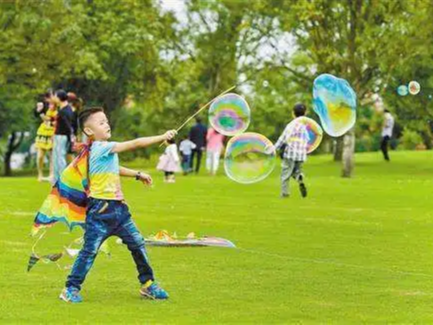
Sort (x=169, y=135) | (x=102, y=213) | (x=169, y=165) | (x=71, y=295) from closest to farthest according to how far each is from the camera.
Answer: (x=169, y=135), (x=71, y=295), (x=102, y=213), (x=169, y=165)

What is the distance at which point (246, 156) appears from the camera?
17.8m

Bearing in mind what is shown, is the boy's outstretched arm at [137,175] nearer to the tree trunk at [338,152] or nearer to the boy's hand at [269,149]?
the boy's hand at [269,149]

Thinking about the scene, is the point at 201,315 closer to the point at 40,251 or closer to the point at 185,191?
the point at 40,251

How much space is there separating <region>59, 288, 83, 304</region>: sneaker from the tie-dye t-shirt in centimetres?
96

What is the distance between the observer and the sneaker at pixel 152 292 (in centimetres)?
1110

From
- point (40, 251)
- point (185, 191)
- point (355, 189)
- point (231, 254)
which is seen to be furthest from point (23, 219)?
point (355, 189)

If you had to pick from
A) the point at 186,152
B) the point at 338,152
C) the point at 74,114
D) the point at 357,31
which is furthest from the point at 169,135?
the point at 338,152

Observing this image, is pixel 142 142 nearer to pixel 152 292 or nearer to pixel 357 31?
pixel 152 292

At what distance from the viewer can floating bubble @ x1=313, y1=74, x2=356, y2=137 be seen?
1638 cm

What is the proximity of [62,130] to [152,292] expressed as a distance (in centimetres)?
1540

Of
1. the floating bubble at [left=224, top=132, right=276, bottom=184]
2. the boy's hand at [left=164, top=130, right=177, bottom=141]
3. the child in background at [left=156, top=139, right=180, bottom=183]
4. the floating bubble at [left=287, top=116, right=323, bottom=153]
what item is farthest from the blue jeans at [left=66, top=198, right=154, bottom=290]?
the child in background at [left=156, top=139, right=180, bottom=183]

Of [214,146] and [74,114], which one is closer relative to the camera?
[74,114]

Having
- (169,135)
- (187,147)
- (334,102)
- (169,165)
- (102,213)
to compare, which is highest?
(334,102)

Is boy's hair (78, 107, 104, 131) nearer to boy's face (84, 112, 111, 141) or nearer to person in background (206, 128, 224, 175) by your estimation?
boy's face (84, 112, 111, 141)
